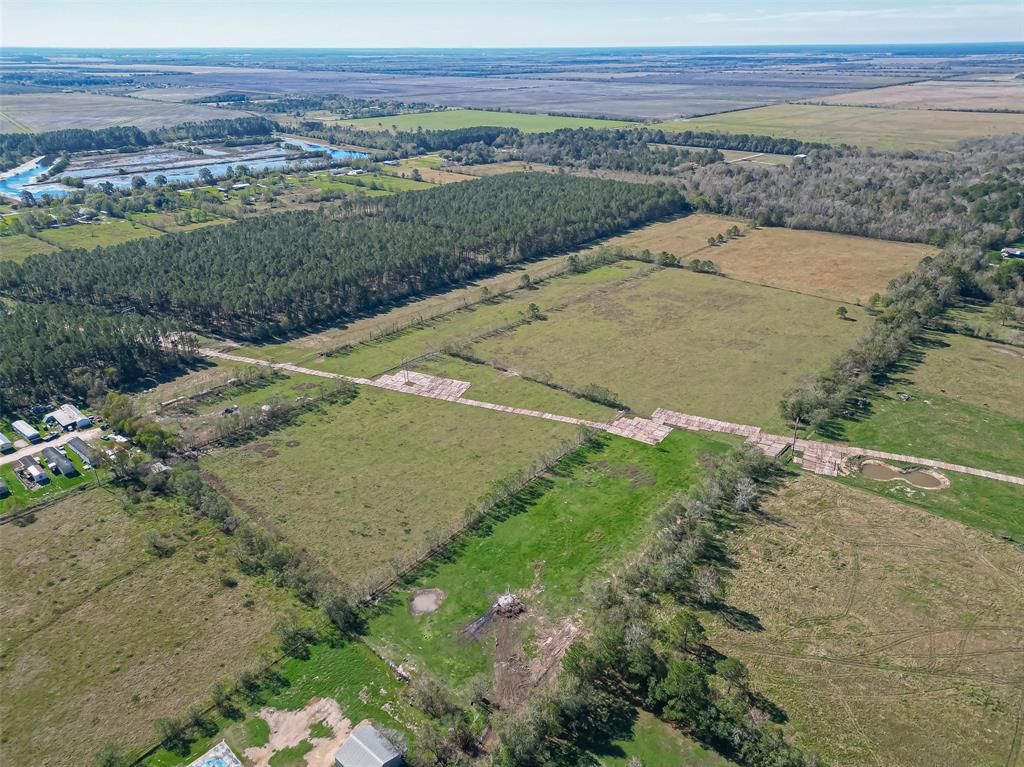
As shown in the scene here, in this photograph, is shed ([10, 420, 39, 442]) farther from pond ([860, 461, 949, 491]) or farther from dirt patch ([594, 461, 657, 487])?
pond ([860, 461, 949, 491])

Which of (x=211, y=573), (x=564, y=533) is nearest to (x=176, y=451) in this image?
(x=211, y=573)

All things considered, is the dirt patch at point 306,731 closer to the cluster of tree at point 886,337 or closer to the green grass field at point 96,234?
the cluster of tree at point 886,337

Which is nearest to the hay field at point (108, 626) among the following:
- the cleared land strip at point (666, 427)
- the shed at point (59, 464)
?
the shed at point (59, 464)

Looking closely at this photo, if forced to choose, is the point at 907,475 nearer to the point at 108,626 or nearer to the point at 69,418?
the point at 108,626

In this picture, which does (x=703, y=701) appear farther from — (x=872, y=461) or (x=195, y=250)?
(x=195, y=250)

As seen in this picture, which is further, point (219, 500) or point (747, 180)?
point (747, 180)

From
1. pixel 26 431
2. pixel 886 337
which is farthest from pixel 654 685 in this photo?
pixel 26 431
